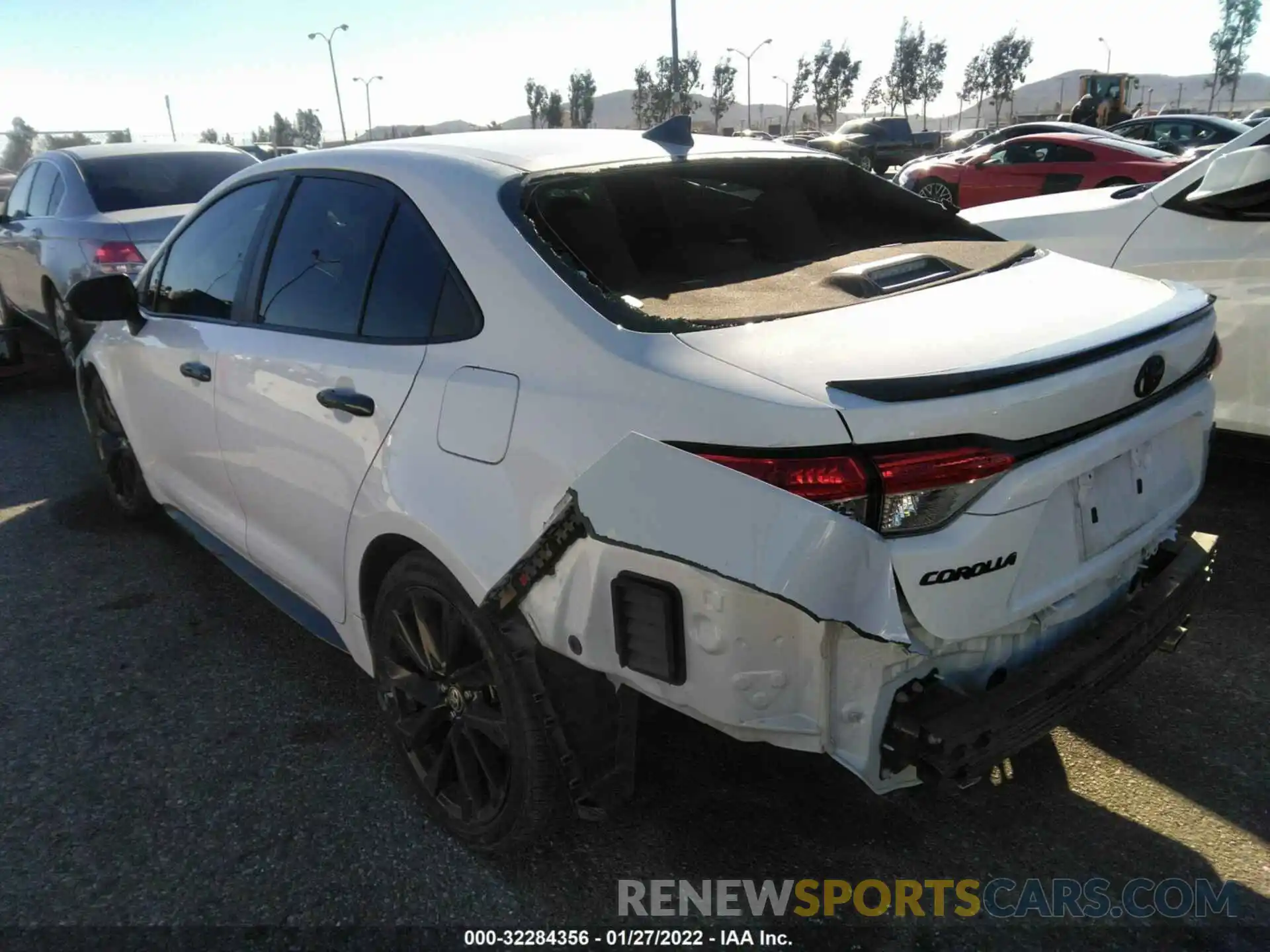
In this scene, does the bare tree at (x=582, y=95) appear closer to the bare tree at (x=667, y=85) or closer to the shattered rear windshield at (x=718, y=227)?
the bare tree at (x=667, y=85)

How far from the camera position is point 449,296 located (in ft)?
7.58

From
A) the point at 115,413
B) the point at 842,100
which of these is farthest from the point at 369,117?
the point at 115,413

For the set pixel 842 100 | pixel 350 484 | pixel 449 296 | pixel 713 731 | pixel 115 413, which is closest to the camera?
pixel 449 296

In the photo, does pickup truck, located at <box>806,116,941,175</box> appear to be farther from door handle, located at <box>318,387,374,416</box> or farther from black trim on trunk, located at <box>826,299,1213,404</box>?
black trim on trunk, located at <box>826,299,1213,404</box>

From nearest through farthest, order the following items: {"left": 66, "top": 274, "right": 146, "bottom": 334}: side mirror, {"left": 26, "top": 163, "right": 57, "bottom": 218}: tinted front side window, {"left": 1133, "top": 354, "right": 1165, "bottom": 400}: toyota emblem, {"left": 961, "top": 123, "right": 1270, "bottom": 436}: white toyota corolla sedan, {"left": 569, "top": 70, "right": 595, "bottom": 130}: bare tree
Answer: {"left": 1133, "top": 354, "right": 1165, "bottom": 400}: toyota emblem, {"left": 66, "top": 274, "right": 146, "bottom": 334}: side mirror, {"left": 961, "top": 123, "right": 1270, "bottom": 436}: white toyota corolla sedan, {"left": 26, "top": 163, "right": 57, "bottom": 218}: tinted front side window, {"left": 569, "top": 70, "right": 595, "bottom": 130}: bare tree

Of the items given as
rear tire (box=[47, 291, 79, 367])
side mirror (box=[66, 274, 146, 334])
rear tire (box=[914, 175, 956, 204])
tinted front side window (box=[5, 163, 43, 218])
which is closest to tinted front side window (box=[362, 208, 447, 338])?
side mirror (box=[66, 274, 146, 334])

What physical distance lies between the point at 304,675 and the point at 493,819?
1.32 meters

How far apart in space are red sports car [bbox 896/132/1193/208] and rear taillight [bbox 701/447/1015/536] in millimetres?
12402

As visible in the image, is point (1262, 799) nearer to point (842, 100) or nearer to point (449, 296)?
point (449, 296)

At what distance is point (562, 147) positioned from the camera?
268 centimetres

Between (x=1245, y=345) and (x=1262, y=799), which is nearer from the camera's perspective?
(x=1262, y=799)

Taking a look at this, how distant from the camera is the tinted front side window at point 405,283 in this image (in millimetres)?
2375
